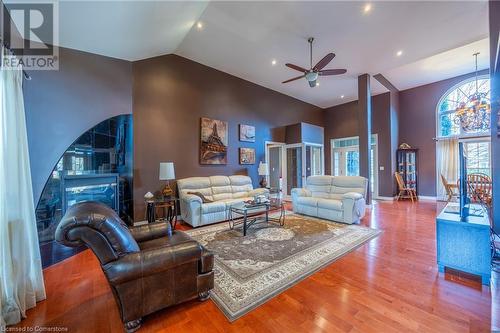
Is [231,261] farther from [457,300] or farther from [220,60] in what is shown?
[220,60]

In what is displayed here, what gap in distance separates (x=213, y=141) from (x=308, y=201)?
112 inches

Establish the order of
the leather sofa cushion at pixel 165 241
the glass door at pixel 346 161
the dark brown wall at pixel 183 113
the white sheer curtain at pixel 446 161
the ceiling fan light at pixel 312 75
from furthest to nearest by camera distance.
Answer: the glass door at pixel 346 161
the white sheer curtain at pixel 446 161
the dark brown wall at pixel 183 113
the ceiling fan light at pixel 312 75
the leather sofa cushion at pixel 165 241

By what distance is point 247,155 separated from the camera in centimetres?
616

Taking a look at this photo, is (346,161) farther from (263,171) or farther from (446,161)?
(263,171)

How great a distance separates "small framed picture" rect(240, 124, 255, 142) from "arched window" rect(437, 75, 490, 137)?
617cm

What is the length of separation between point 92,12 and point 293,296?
4049 mm

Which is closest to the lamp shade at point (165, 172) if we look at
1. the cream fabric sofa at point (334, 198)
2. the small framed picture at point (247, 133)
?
the small framed picture at point (247, 133)

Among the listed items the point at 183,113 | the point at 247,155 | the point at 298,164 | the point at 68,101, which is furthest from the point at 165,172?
the point at 298,164

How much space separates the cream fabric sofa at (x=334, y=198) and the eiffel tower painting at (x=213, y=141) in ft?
7.18

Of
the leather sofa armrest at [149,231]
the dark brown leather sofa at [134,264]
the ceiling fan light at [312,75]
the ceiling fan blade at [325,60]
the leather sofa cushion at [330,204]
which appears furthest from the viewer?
the leather sofa cushion at [330,204]

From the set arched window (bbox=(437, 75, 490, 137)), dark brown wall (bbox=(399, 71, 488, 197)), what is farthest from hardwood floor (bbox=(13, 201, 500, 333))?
arched window (bbox=(437, 75, 490, 137))

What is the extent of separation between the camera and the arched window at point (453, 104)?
630cm

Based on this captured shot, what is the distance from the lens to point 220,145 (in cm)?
557

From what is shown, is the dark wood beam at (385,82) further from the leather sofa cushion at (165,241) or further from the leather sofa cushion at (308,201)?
the leather sofa cushion at (165,241)
